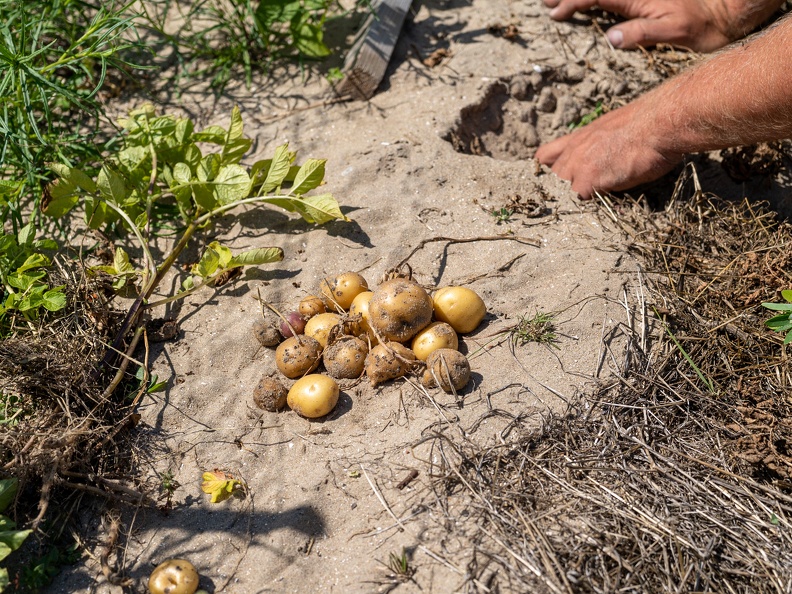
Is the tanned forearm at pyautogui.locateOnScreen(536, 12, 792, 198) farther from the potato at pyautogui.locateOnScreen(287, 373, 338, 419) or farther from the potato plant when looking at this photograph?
the potato at pyautogui.locateOnScreen(287, 373, 338, 419)

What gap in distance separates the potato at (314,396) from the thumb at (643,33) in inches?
121

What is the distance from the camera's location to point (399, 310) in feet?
8.86

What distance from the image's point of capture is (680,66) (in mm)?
4086

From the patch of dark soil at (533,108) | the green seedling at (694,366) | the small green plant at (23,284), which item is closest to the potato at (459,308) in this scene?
the green seedling at (694,366)

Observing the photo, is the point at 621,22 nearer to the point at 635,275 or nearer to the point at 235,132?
the point at 635,275

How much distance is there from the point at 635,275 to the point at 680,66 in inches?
70.3

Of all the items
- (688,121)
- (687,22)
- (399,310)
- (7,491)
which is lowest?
(7,491)

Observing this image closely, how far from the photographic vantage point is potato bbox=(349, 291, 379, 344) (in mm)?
2854

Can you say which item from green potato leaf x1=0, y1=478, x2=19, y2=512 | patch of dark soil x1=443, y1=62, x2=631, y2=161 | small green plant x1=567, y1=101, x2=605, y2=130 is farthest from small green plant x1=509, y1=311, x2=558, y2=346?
green potato leaf x1=0, y1=478, x2=19, y2=512

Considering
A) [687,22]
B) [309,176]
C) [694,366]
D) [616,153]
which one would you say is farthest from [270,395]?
[687,22]

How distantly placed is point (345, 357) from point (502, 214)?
1213 mm

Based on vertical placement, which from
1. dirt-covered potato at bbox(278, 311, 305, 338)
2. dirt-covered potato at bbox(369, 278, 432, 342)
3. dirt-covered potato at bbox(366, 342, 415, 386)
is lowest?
dirt-covered potato at bbox(366, 342, 415, 386)

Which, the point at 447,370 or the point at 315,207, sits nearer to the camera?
the point at 447,370

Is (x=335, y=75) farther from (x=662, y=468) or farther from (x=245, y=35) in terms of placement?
(x=662, y=468)
